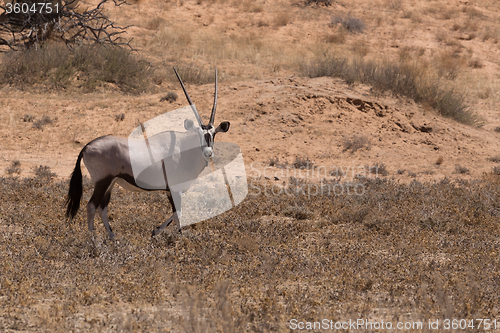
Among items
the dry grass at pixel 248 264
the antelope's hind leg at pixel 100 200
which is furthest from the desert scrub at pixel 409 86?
the antelope's hind leg at pixel 100 200

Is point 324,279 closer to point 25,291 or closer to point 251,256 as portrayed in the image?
point 251,256

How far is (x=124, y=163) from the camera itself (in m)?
6.17

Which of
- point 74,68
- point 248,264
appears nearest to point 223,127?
point 248,264

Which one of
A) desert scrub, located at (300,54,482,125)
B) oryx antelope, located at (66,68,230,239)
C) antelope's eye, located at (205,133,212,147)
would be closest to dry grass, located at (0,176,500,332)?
oryx antelope, located at (66,68,230,239)

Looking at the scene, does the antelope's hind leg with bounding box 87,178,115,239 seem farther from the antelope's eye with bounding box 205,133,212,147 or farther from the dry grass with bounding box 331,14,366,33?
the dry grass with bounding box 331,14,366,33

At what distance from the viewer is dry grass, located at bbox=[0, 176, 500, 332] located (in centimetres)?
461

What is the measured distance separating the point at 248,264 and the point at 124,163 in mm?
1954

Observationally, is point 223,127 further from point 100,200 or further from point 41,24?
point 41,24

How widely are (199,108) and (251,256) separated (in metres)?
9.41

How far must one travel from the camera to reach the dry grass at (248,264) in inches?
181

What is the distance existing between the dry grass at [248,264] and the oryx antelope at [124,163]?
0.49 meters

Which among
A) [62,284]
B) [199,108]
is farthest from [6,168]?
[62,284]

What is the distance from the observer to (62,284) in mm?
5207

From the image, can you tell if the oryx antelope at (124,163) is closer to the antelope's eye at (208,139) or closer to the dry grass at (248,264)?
the antelope's eye at (208,139)
